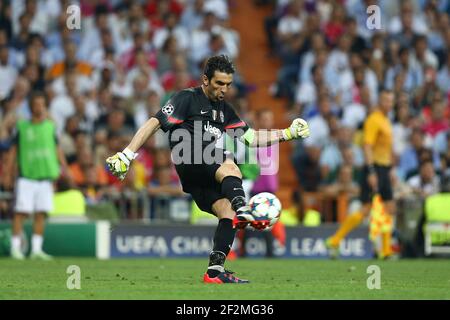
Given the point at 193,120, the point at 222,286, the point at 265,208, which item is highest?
the point at 193,120

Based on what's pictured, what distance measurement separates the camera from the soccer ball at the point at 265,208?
10664mm

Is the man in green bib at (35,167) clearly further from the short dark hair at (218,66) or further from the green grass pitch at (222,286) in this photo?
the short dark hair at (218,66)

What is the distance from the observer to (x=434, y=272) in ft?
45.9

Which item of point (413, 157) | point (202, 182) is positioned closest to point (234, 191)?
point (202, 182)

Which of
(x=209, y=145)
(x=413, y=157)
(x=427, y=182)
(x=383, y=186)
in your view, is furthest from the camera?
(x=413, y=157)

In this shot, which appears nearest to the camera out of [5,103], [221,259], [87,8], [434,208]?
[221,259]

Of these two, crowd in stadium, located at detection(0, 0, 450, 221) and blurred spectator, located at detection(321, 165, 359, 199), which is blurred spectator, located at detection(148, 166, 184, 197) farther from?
blurred spectator, located at detection(321, 165, 359, 199)

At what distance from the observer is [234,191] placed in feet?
36.1

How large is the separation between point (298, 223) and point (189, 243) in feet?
Answer: 6.67

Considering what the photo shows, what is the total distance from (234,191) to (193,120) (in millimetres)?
915

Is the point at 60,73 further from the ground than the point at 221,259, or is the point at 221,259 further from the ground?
the point at 60,73

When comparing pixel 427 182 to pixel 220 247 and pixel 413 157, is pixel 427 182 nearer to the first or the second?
pixel 413 157
